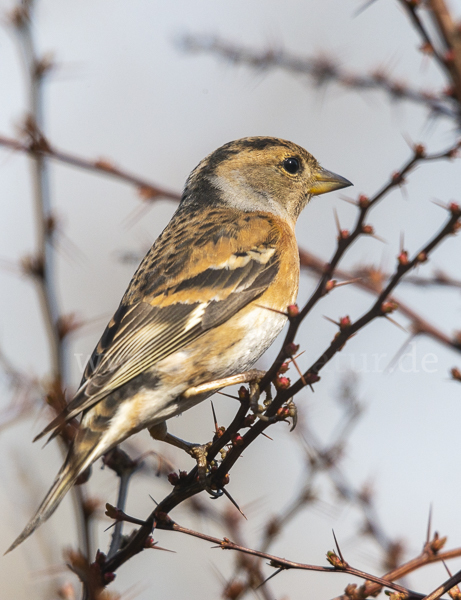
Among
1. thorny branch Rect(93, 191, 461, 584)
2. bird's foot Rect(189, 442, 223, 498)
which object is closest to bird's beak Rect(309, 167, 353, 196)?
bird's foot Rect(189, 442, 223, 498)

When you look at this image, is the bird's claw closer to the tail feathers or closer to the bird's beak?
the tail feathers

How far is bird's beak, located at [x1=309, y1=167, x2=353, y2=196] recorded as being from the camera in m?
5.23

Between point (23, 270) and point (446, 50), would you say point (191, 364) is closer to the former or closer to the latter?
point (23, 270)

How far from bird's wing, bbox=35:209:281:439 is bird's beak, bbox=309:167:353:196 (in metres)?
0.80

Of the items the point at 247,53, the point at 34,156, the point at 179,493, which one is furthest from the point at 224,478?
the point at 247,53

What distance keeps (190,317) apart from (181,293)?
227mm

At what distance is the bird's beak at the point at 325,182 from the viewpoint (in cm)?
523

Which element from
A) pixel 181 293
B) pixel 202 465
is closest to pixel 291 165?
pixel 181 293

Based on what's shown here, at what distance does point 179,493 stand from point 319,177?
10.3 ft

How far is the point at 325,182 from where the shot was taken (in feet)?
17.3

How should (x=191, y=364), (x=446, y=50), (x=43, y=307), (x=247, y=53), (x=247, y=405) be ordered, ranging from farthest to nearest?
(x=247, y=53) → (x=191, y=364) → (x=43, y=307) → (x=247, y=405) → (x=446, y=50)

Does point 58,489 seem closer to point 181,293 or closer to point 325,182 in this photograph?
point 181,293

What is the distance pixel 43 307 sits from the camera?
290 cm

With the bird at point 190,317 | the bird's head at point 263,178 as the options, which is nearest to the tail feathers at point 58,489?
the bird at point 190,317
